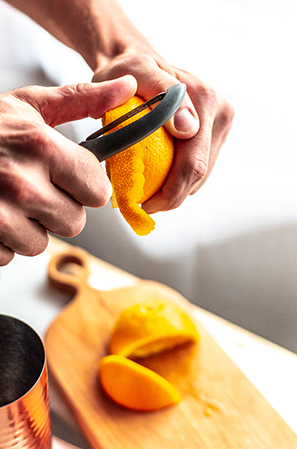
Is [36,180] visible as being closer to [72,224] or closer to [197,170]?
[72,224]

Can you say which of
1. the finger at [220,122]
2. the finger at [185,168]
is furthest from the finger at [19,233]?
the finger at [220,122]

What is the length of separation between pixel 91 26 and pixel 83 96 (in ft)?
1.17

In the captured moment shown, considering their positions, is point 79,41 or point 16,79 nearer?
point 79,41

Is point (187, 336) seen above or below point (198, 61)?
below

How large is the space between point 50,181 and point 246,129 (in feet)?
3.07

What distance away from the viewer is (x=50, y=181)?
0.45 metres

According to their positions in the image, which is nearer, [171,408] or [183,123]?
[183,123]

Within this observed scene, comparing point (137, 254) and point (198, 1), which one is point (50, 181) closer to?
point (137, 254)

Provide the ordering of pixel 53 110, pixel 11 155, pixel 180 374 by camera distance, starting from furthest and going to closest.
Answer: pixel 180 374 → pixel 53 110 → pixel 11 155

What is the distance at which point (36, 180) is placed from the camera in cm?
43

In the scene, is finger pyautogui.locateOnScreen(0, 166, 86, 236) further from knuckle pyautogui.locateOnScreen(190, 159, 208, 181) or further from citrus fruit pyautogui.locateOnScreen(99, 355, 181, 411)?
citrus fruit pyautogui.locateOnScreen(99, 355, 181, 411)

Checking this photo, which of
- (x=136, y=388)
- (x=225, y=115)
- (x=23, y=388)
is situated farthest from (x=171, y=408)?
(x=225, y=115)

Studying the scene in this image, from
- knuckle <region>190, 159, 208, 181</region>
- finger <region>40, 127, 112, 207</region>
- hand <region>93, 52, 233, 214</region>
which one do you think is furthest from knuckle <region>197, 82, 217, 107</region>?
finger <region>40, 127, 112, 207</region>

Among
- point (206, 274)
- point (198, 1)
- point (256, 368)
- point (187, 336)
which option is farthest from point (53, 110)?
point (198, 1)
